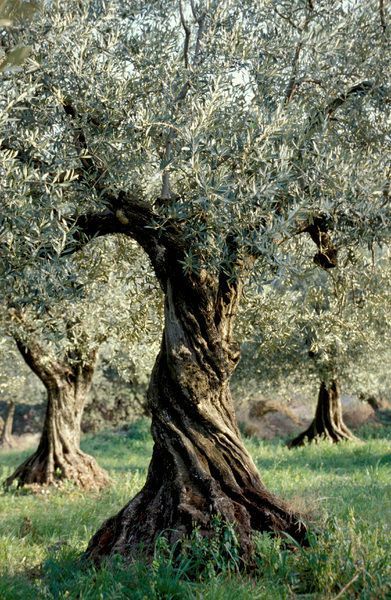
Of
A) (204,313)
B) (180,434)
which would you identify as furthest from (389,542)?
(204,313)

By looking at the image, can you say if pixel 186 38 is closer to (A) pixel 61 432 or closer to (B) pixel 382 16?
(B) pixel 382 16

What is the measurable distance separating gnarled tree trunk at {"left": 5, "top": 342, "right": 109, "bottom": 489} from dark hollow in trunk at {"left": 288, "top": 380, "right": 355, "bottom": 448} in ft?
43.9

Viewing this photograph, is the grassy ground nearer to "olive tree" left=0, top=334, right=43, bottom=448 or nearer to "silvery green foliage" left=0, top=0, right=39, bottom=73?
"silvery green foliage" left=0, top=0, right=39, bottom=73

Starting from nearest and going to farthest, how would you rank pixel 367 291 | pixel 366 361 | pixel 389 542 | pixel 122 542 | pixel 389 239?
pixel 389 542
pixel 122 542
pixel 389 239
pixel 367 291
pixel 366 361

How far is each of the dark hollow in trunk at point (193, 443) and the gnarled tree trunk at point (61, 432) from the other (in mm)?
9739

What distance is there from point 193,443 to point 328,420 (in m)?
22.9

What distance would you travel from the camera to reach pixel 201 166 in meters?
7.98

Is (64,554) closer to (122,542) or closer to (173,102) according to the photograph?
(122,542)

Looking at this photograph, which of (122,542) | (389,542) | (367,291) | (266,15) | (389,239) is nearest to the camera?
(389,542)

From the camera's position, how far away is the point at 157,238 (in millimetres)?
8727

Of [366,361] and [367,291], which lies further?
[366,361]

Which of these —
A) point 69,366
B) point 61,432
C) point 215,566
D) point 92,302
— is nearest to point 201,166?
point 215,566

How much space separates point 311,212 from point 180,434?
9.93 feet

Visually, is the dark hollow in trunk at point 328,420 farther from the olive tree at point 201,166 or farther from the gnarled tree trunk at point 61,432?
the olive tree at point 201,166
